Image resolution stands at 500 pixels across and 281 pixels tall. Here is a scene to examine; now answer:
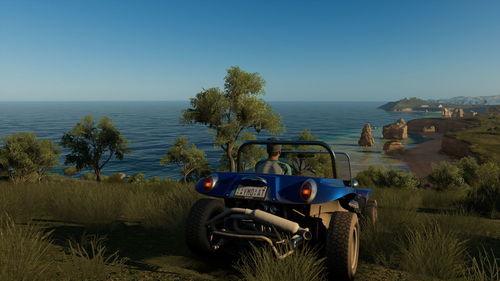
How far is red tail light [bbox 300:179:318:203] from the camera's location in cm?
342

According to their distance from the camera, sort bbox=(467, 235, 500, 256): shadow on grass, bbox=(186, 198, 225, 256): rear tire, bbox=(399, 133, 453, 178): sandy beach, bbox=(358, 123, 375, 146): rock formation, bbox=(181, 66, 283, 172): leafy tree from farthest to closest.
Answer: bbox=(358, 123, 375, 146): rock formation < bbox=(399, 133, 453, 178): sandy beach < bbox=(181, 66, 283, 172): leafy tree < bbox=(467, 235, 500, 256): shadow on grass < bbox=(186, 198, 225, 256): rear tire

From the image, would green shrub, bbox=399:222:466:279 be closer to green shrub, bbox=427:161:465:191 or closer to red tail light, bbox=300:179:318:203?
red tail light, bbox=300:179:318:203

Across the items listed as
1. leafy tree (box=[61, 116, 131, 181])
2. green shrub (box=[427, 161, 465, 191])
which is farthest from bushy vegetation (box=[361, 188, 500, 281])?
leafy tree (box=[61, 116, 131, 181])

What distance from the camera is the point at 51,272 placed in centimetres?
329

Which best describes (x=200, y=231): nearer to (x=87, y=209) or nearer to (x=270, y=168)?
(x=270, y=168)

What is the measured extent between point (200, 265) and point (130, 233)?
2262 millimetres

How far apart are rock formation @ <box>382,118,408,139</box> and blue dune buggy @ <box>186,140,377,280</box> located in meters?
146

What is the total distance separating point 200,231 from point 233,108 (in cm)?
2406

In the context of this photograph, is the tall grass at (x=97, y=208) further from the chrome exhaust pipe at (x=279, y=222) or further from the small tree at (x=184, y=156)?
the small tree at (x=184, y=156)

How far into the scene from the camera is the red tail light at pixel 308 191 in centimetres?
342

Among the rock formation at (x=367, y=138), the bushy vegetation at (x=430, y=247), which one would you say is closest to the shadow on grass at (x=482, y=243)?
the bushy vegetation at (x=430, y=247)

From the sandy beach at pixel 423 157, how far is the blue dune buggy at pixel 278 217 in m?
75.9

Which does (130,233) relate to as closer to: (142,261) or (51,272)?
(142,261)

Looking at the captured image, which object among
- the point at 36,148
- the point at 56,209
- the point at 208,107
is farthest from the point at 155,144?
the point at 56,209
